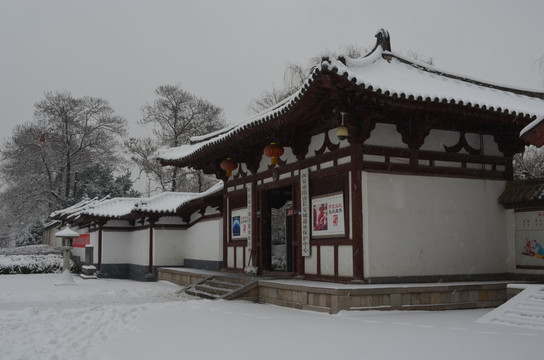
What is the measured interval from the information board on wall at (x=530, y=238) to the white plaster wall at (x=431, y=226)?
1.01 ft

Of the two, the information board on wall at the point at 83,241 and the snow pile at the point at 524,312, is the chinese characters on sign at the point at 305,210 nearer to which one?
the snow pile at the point at 524,312

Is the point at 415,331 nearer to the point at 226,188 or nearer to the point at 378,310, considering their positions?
the point at 378,310

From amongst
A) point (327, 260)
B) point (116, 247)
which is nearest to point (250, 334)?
point (327, 260)

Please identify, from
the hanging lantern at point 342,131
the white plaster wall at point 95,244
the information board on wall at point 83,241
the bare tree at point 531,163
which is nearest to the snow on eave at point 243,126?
the hanging lantern at point 342,131

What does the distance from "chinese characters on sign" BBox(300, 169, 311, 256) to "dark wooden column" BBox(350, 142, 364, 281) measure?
1.56 metres

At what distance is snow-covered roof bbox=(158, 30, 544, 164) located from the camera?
913 cm

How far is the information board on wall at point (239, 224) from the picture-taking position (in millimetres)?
14602

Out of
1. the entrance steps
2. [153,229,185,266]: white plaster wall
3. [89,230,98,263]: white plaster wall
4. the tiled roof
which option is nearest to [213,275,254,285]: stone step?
the entrance steps

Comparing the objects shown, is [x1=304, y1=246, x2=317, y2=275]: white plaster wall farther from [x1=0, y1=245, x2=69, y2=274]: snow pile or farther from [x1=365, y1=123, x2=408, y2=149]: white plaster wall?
[x1=0, y1=245, x2=69, y2=274]: snow pile

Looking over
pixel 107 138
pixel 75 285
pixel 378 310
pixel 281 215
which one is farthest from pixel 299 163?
pixel 107 138

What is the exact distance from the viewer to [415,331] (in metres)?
7.40

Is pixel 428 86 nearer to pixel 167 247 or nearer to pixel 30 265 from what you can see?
pixel 167 247

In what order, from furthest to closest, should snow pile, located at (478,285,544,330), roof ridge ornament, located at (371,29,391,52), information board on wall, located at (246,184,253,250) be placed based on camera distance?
information board on wall, located at (246,184,253,250)
roof ridge ornament, located at (371,29,391,52)
snow pile, located at (478,285,544,330)

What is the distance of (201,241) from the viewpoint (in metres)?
18.8
